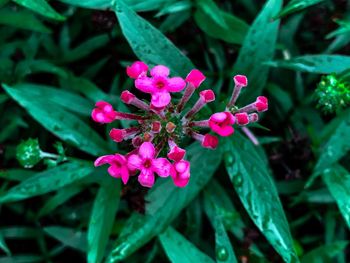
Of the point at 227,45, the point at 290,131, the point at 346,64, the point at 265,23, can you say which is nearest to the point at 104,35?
the point at 227,45

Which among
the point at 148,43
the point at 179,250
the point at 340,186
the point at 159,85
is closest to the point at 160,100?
the point at 159,85

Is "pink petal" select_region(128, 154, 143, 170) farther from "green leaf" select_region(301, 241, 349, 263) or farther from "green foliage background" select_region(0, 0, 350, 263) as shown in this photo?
"green leaf" select_region(301, 241, 349, 263)

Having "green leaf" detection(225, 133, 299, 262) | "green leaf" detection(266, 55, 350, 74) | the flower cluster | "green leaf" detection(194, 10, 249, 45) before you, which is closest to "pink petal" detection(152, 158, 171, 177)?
the flower cluster

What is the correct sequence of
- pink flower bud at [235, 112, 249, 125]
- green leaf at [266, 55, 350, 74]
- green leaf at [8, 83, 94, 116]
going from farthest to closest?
green leaf at [8, 83, 94, 116]
green leaf at [266, 55, 350, 74]
pink flower bud at [235, 112, 249, 125]

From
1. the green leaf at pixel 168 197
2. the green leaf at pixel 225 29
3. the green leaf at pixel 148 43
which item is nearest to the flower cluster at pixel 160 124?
the green leaf at pixel 148 43

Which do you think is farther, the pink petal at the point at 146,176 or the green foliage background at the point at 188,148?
the green foliage background at the point at 188,148

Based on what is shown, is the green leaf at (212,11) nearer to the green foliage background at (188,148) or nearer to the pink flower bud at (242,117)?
the green foliage background at (188,148)

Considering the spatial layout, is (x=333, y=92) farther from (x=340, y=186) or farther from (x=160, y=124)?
(x=160, y=124)
